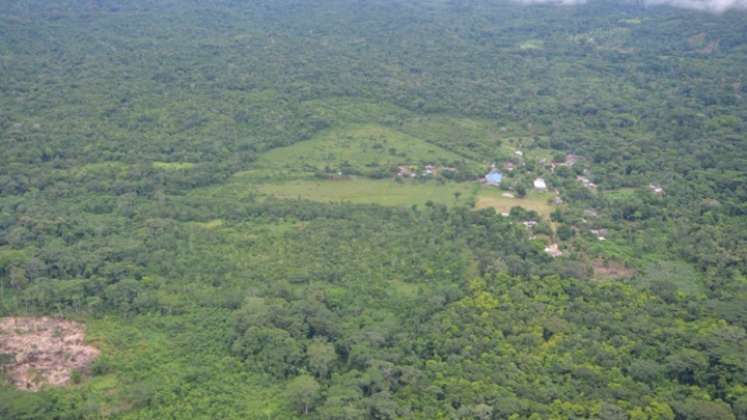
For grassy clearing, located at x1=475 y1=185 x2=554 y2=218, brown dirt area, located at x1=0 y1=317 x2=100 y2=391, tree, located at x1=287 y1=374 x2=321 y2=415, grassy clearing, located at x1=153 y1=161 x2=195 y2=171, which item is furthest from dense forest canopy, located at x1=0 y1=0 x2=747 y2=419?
brown dirt area, located at x1=0 y1=317 x2=100 y2=391

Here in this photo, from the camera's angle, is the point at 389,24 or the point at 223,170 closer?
the point at 223,170

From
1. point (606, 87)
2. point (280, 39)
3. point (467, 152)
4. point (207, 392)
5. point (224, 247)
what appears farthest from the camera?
point (280, 39)

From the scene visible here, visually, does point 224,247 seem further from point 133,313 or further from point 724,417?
point 724,417

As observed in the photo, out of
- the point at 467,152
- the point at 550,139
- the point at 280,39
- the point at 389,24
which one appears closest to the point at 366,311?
the point at 467,152

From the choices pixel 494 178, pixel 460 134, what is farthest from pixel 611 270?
pixel 460 134

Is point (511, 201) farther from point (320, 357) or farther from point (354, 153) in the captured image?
point (320, 357)

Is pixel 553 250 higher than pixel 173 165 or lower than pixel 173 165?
lower
